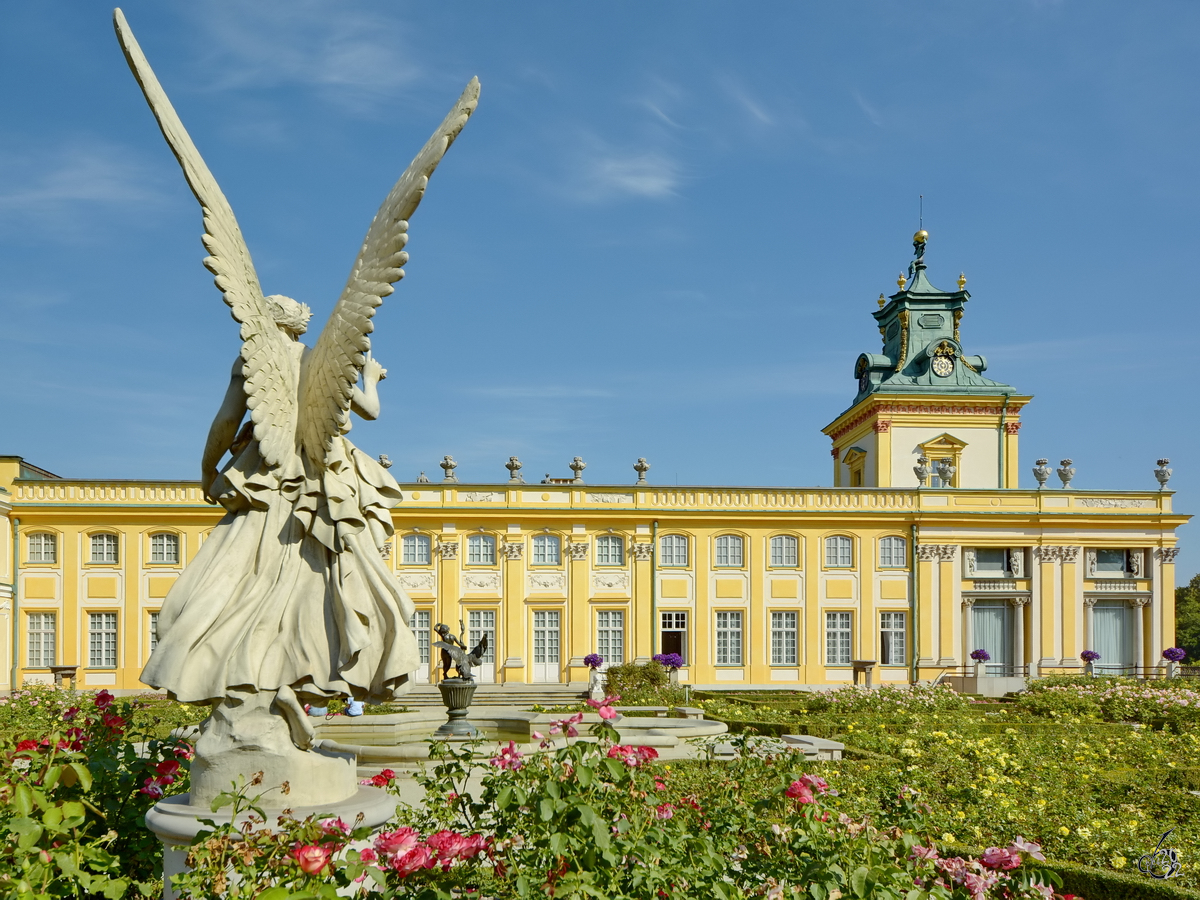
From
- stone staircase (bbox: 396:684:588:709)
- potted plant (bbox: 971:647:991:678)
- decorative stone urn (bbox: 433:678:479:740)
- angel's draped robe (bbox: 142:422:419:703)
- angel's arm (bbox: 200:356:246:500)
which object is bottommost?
stone staircase (bbox: 396:684:588:709)

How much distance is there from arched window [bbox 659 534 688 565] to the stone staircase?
4748 mm

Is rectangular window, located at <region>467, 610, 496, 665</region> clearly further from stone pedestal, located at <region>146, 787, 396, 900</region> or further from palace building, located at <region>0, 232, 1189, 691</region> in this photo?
stone pedestal, located at <region>146, 787, 396, 900</region>

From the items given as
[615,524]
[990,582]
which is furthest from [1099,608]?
[615,524]

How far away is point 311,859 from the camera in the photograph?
3.80 meters

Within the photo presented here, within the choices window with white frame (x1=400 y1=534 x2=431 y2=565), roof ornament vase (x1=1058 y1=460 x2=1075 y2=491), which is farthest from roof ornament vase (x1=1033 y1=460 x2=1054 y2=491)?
window with white frame (x1=400 y1=534 x2=431 y2=565)

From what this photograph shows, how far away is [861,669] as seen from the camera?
3250cm

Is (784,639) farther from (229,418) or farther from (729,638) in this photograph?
(229,418)

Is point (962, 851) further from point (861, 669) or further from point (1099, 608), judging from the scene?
point (1099, 608)

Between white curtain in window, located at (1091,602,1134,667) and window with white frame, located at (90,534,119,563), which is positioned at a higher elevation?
window with white frame, located at (90,534,119,563)

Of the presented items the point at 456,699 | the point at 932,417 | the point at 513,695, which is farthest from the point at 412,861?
the point at 932,417

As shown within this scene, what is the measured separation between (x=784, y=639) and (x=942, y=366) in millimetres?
16079

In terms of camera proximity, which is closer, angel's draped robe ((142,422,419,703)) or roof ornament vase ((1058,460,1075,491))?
angel's draped robe ((142,422,419,703))

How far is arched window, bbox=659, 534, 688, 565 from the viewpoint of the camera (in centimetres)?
3366

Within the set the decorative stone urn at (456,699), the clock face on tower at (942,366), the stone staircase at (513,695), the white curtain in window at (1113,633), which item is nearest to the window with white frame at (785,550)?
the stone staircase at (513,695)
